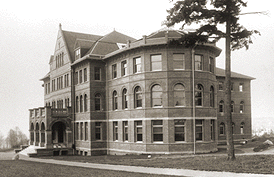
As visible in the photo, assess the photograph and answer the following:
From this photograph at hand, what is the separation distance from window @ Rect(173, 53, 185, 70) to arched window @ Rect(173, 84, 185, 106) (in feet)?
5.57

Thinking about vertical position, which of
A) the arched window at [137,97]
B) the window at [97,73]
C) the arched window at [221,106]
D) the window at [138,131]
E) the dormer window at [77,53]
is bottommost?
the window at [138,131]

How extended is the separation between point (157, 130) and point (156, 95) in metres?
3.29

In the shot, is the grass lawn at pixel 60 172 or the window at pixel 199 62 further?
the window at pixel 199 62

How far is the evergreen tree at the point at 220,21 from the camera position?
755 inches

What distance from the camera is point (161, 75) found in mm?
29047

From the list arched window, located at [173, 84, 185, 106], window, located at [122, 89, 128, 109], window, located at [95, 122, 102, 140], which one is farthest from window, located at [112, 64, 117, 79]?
arched window, located at [173, 84, 185, 106]

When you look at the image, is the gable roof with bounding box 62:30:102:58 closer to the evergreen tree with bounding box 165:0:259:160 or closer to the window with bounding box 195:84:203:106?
the window with bounding box 195:84:203:106

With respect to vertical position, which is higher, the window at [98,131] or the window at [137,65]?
the window at [137,65]

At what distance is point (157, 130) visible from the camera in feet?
95.6

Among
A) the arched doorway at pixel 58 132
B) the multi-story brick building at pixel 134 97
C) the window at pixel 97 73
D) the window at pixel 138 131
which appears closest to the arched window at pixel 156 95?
the multi-story brick building at pixel 134 97

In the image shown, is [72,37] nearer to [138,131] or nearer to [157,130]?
[138,131]

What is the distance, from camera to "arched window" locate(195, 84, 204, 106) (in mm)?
29219

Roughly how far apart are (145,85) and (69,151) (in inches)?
652

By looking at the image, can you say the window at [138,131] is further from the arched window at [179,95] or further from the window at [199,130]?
the window at [199,130]
